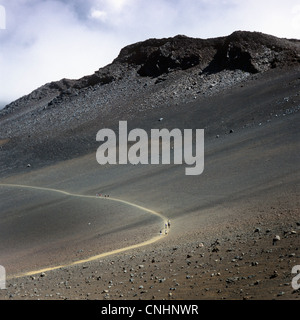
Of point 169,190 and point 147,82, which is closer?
point 169,190

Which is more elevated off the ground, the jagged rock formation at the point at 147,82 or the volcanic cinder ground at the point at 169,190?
the jagged rock formation at the point at 147,82

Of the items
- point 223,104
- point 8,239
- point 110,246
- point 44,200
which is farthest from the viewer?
point 223,104

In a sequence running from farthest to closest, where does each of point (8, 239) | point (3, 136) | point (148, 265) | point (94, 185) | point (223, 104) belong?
point (3, 136) → point (223, 104) → point (94, 185) → point (8, 239) → point (148, 265)

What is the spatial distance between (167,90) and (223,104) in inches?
421

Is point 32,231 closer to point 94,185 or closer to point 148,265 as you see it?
point 94,185

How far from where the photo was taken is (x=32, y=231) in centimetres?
1709

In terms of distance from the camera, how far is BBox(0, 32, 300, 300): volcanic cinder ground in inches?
326

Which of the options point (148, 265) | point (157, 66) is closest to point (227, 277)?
point (148, 265)

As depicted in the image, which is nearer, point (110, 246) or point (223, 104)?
point (110, 246)

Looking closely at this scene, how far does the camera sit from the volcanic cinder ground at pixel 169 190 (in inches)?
326

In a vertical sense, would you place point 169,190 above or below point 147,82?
below

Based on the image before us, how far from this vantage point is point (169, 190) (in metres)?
20.0

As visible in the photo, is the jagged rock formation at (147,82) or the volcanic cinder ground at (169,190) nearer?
the volcanic cinder ground at (169,190)

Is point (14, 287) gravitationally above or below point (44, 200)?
below
